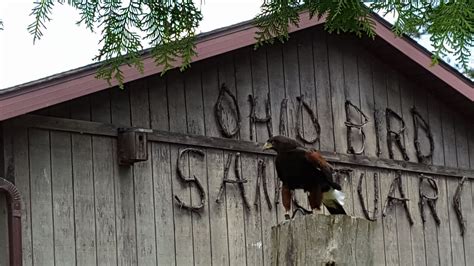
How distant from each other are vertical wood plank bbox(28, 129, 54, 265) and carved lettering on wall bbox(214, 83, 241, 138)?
74.1 inches

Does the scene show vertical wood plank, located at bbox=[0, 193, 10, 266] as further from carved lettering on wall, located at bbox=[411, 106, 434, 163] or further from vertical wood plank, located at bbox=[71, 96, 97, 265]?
carved lettering on wall, located at bbox=[411, 106, 434, 163]

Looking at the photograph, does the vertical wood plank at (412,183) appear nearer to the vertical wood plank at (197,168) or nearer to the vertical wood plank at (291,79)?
the vertical wood plank at (291,79)

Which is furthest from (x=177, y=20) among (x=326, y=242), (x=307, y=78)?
(x=307, y=78)

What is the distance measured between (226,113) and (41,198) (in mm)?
2199

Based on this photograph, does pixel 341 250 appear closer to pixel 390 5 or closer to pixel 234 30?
pixel 390 5

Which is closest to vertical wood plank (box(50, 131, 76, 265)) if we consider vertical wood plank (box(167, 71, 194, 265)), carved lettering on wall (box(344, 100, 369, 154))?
vertical wood plank (box(167, 71, 194, 265))

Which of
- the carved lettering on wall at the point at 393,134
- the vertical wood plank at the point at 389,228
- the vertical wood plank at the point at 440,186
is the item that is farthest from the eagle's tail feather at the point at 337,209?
the vertical wood plank at the point at 440,186

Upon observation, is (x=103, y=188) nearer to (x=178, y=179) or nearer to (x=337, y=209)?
(x=178, y=179)

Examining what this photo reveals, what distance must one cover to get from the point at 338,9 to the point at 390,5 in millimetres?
164

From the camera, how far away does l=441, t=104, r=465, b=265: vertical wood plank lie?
10945 mm

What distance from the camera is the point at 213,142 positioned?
8445 mm

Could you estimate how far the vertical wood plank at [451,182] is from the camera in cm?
1095

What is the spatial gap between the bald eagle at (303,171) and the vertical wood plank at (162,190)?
183cm

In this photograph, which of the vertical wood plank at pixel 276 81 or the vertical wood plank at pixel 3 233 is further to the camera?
the vertical wood plank at pixel 276 81
